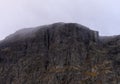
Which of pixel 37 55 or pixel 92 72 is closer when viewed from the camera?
pixel 92 72

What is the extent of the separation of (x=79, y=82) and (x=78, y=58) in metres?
11.1

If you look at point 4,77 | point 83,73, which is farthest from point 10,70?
point 83,73

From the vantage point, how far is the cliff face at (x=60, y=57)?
143125 millimetres

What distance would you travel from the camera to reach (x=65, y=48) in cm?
15350

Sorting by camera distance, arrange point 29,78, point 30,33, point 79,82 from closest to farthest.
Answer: point 79,82, point 29,78, point 30,33

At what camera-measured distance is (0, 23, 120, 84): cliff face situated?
143125 mm

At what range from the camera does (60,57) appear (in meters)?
151

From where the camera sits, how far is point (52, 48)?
156 metres

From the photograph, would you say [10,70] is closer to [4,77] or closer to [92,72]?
[4,77]

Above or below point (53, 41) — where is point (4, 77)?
below

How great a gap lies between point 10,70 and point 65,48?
2061 centimetres

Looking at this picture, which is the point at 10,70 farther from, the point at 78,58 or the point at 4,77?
the point at 78,58

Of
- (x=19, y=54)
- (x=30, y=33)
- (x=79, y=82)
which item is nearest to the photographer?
(x=79, y=82)

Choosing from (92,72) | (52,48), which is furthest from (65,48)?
(92,72)
